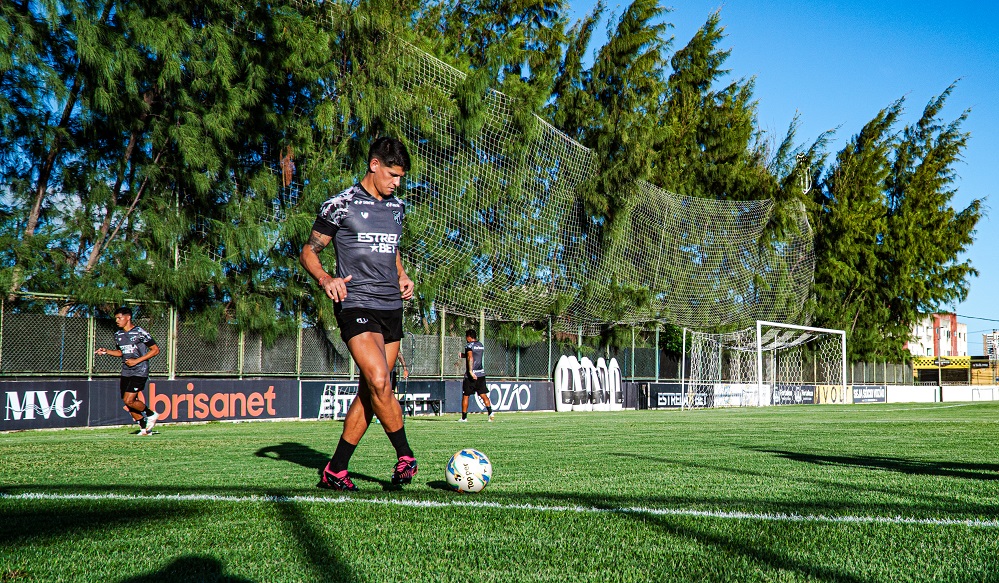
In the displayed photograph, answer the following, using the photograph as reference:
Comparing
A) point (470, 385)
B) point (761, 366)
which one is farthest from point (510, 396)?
point (761, 366)

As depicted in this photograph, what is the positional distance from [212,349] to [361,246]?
15090 millimetres

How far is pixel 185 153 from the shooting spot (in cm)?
1844

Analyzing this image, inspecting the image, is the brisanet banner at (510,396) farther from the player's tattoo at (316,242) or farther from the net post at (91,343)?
the player's tattoo at (316,242)

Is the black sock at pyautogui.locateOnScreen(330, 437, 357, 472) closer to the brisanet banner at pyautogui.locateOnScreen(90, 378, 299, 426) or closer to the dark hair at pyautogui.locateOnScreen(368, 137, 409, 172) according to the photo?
the dark hair at pyautogui.locateOnScreen(368, 137, 409, 172)

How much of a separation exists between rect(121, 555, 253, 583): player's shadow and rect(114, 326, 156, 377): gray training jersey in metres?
10.7

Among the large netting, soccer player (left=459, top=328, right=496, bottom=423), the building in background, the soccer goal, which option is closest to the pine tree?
the soccer goal

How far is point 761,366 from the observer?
34.6 metres

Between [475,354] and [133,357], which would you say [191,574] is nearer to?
[133,357]

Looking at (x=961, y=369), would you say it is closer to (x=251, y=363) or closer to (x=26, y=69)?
(x=251, y=363)

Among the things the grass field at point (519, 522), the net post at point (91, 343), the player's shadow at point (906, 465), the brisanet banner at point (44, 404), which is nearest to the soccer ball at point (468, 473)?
the grass field at point (519, 522)

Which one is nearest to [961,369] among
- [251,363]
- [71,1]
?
[251,363]

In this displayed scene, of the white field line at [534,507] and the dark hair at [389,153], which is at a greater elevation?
the dark hair at [389,153]

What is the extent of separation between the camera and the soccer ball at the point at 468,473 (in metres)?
5.16

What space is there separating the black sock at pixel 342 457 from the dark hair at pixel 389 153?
1.74m
